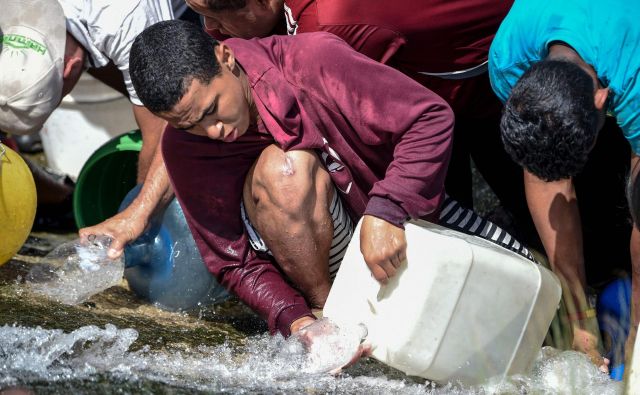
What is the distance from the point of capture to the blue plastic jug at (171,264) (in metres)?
3.64

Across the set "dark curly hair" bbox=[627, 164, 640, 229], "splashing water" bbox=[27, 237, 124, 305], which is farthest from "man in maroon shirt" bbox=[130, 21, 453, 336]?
"dark curly hair" bbox=[627, 164, 640, 229]

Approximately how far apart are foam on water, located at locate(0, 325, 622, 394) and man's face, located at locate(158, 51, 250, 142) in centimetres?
70

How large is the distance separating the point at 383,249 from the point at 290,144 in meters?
0.51

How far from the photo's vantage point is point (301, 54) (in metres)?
3.14

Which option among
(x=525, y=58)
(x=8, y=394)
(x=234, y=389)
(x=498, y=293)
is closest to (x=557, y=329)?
(x=498, y=293)

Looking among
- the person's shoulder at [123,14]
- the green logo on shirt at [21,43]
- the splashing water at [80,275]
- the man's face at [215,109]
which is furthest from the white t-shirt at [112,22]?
the man's face at [215,109]

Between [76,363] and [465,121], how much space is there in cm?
192

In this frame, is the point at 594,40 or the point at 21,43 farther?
the point at 21,43

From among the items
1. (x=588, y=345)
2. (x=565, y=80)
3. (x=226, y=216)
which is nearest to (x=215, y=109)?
(x=226, y=216)

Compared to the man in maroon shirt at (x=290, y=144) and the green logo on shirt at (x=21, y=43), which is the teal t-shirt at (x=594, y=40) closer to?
the man in maroon shirt at (x=290, y=144)

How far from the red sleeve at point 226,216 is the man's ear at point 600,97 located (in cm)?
108

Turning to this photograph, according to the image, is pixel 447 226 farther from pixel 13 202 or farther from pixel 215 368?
pixel 13 202

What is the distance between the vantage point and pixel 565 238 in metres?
3.31

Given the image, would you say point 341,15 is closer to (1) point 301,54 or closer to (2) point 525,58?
(1) point 301,54
